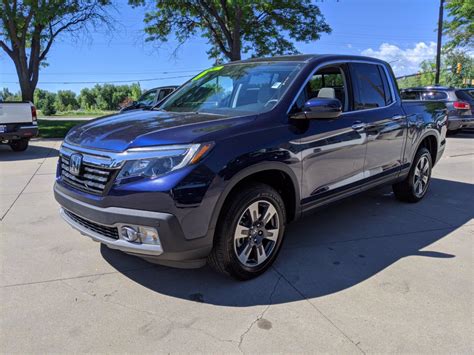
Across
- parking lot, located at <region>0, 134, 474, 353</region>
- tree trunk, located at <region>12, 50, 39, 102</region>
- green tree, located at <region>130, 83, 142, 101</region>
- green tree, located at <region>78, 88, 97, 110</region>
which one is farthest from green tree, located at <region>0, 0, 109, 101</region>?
green tree, located at <region>78, 88, 97, 110</region>

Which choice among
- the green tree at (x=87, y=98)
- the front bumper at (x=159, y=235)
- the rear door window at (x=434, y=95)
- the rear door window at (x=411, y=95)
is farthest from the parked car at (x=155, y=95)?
the green tree at (x=87, y=98)

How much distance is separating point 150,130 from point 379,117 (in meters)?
2.73

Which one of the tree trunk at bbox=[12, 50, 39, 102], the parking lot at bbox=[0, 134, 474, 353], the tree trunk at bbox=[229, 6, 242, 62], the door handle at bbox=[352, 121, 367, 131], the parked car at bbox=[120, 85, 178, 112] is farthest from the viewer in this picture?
the tree trunk at bbox=[229, 6, 242, 62]

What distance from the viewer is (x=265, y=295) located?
310cm

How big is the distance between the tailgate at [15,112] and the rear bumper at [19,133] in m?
0.18

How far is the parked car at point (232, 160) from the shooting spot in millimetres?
2742

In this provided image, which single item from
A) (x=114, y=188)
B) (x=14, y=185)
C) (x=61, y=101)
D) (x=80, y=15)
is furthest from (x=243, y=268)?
(x=61, y=101)

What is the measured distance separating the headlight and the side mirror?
3.51ft

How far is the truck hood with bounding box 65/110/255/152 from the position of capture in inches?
111

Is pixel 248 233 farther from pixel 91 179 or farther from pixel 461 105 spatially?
pixel 461 105

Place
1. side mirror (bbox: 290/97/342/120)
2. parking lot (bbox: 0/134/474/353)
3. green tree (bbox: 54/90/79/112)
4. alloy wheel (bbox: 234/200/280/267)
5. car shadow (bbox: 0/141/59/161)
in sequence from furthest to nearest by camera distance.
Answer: green tree (bbox: 54/90/79/112) < car shadow (bbox: 0/141/59/161) < side mirror (bbox: 290/97/342/120) < alloy wheel (bbox: 234/200/280/267) < parking lot (bbox: 0/134/474/353)

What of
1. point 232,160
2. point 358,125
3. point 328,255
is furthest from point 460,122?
point 232,160

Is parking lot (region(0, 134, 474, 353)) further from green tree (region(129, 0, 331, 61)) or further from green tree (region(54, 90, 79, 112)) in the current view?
green tree (region(54, 90, 79, 112))

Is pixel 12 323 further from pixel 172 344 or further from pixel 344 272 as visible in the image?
pixel 344 272
